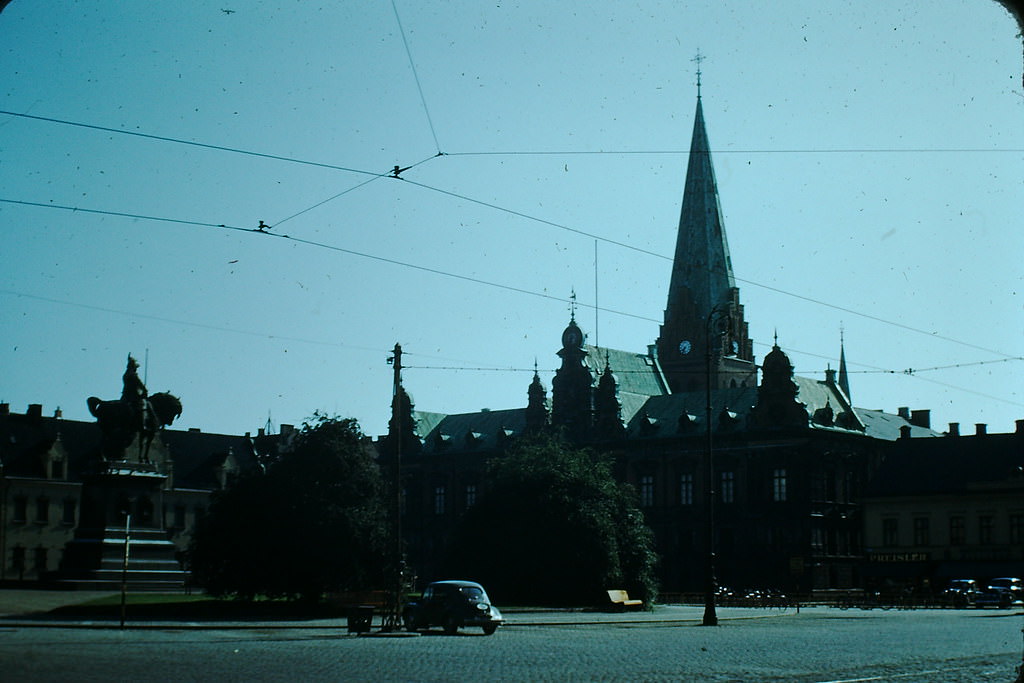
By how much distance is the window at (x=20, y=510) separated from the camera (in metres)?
90.3

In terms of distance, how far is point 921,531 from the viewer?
96.2m

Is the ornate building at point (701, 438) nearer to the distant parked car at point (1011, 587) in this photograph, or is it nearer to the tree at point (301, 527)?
the distant parked car at point (1011, 587)

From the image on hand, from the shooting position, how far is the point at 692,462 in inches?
4358

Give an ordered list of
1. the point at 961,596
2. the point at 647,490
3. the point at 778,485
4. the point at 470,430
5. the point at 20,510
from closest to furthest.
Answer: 1. the point at 961,596
2. the point at 20,510
3. the point at 778,485
4. the point at 647,490
5. the point at 470,430

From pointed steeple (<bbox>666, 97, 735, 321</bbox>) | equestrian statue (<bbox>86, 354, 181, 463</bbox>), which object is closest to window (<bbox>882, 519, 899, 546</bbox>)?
pointed steeple (<bbox>666, 97, 735, 321</bbox>)

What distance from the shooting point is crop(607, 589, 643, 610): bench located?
5922cm

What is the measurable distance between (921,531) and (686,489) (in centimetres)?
2044

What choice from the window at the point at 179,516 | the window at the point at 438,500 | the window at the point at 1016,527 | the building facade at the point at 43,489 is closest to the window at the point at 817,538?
the window at the point at 1016,527

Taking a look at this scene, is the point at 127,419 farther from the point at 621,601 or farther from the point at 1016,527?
the point at 1016,527

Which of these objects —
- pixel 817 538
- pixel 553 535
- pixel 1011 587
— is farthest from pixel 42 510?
pixel 1011 587

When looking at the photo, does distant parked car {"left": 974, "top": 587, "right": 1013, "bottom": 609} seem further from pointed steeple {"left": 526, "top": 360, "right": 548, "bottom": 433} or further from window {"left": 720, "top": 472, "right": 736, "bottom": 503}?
pointed steeple {"left": 526, "top": 360, "right": 548, "bottom": 433}

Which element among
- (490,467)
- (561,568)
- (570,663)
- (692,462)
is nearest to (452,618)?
(570,663)

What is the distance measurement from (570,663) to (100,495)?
95.2 feet

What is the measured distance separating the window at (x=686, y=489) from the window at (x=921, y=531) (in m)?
18.9
